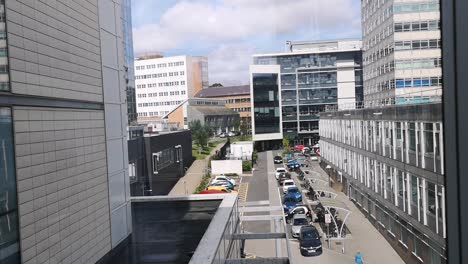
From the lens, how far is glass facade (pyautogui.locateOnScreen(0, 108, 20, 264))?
1.25 meters

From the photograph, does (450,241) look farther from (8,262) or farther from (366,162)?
(366,162)

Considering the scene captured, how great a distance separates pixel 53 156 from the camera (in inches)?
63.4

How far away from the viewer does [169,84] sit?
1222cm

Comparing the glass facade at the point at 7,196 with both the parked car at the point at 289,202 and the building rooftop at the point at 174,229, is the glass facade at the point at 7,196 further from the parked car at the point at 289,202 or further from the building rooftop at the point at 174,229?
the parked car at the point at 289,202

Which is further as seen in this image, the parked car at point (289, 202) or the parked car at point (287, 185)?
the parked car at point (287, 185)

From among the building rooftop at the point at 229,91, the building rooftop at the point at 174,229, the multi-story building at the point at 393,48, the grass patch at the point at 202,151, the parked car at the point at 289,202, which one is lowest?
the parked car at the point at 289,202

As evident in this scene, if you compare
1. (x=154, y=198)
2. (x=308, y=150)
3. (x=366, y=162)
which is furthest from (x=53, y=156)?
(x=308, y=150)

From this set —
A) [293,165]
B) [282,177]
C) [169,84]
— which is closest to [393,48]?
[282,177]

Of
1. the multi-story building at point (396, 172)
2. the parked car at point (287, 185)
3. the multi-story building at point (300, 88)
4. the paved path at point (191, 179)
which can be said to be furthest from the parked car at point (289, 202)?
the multi-story building at point (300, 88)

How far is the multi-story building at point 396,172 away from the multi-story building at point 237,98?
14614 mm

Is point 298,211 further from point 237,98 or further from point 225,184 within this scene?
point 237,98

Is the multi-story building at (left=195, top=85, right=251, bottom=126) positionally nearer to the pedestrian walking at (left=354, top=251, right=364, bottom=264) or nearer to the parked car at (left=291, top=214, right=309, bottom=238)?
the parked car at (left=291, top=214, right=309, bottom=238)

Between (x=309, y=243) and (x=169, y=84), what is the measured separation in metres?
7.80

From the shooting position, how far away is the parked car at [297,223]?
6113 millimetres
